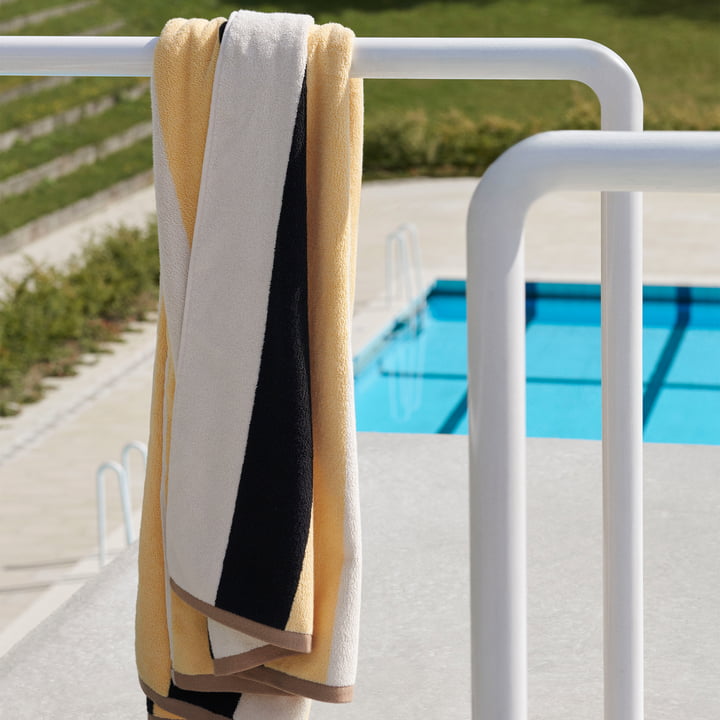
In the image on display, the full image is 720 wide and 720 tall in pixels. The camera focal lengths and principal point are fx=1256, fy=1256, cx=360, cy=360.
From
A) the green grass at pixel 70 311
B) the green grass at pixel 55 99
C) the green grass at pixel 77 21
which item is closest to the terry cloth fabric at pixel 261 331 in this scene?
the green grass at pixel 70 311

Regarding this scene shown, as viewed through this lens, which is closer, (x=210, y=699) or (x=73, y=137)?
(x=210, y=699)

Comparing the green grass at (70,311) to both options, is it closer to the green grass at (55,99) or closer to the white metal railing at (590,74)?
the white metal railing at (590,74)

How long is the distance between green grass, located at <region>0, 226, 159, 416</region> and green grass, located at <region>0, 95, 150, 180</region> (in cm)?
394

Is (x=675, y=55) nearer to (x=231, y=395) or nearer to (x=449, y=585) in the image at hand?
(x=449, y=585)

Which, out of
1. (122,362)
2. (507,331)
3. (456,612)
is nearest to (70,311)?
(122,362)

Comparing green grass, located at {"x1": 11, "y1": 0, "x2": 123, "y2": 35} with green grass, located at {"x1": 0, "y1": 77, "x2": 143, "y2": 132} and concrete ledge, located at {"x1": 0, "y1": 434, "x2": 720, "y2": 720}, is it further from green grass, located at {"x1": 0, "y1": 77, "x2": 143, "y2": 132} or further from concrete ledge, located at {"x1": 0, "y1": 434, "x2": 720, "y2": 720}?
concrete ledge, located at {"x1": 0, "y1": 434, "x2": 720, "y2": 720}

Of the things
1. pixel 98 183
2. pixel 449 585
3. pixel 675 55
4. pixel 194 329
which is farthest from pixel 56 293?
pixel 675 55

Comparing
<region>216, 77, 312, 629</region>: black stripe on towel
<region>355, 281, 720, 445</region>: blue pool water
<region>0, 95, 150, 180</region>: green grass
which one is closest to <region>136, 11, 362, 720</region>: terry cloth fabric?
<region>216, 77, 312, 629</region>: black stripe on towel

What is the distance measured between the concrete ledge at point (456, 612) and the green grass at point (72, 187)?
7.72m

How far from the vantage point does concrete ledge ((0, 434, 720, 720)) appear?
2082 mm

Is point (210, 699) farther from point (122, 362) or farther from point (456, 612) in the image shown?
point (122, 362)

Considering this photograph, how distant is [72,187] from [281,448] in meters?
11.0

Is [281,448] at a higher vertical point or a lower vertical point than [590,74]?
lower

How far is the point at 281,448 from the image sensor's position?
3.76 ft
